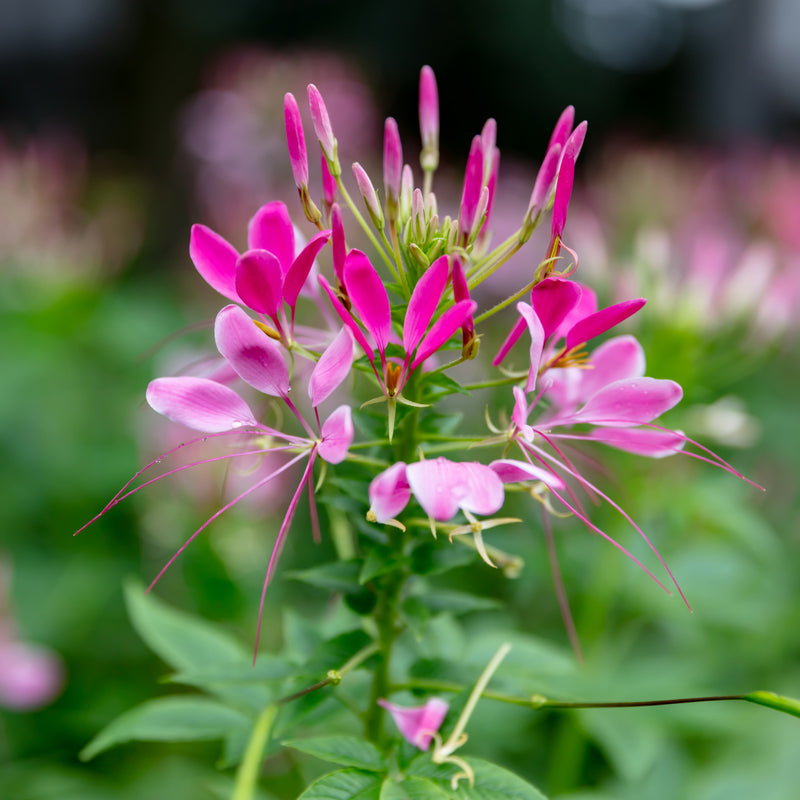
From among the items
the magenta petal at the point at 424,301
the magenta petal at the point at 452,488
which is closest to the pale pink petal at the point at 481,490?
the magenta petal at the point at 452,488

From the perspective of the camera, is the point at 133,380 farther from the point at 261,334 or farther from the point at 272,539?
the point at 261,334

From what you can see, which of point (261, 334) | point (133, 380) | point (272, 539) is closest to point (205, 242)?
point (261, 334)

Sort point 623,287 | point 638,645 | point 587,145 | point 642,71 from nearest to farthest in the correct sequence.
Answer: point 623,287 < point 638,645 < point 587,145 < point 642,71

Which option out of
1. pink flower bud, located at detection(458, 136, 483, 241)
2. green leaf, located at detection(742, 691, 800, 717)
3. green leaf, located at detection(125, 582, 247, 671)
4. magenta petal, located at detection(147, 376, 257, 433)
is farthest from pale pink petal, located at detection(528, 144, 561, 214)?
green leaf, located at detection(125, 582, 247, 671)

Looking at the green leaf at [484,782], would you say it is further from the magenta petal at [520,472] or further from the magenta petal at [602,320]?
the magenta petal at [602,320]

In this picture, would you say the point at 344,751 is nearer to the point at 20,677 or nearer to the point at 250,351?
the point at 250,351
